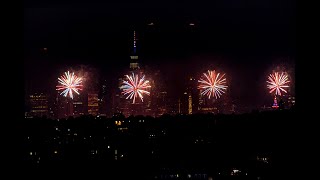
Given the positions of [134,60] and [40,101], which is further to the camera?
[134,60]

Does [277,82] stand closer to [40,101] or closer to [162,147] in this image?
[40,101]

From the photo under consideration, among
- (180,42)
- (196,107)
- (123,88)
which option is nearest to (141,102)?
(123,88)

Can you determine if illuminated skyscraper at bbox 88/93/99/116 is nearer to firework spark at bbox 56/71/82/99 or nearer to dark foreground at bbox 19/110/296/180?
firework spark at bbox 56/71/82/99

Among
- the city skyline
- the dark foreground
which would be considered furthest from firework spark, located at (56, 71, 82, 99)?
the dark foreground

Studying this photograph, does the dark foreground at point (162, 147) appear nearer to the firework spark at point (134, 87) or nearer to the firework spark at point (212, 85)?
the firework spark at point (134, 87)

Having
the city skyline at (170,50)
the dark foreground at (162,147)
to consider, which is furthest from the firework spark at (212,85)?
the dark foreground at (162,147)

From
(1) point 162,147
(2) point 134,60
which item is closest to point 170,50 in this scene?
(2) point 134,60

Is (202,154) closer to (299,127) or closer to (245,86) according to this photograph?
(299,127)
